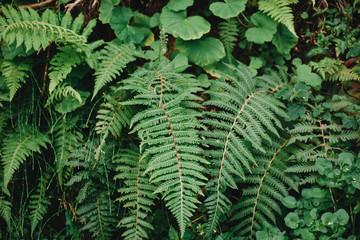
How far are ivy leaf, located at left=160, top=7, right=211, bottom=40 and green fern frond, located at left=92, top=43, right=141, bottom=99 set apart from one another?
14.6 inches

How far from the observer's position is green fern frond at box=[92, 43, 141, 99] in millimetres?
2141

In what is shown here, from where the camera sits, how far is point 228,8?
2393mm

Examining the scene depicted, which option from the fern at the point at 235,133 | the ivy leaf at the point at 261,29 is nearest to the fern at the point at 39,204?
the fern at the point at 235,133

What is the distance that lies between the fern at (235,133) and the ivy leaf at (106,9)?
126 cm

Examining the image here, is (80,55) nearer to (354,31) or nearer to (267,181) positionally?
(267,181)

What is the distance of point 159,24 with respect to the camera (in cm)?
260

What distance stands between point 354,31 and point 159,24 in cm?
172

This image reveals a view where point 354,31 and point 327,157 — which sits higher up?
point 354,31

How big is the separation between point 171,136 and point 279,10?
1486 millimetres

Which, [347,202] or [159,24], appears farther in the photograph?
[159,24]

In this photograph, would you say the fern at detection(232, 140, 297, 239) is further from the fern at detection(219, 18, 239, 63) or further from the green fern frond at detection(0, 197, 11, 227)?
the green fern frond at detection(0, 197, 11, 227)

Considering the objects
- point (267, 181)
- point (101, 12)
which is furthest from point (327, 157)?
point (101, 12)

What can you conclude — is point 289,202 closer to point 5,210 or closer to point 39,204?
point 39,204

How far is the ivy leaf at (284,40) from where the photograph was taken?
2.49 meters
